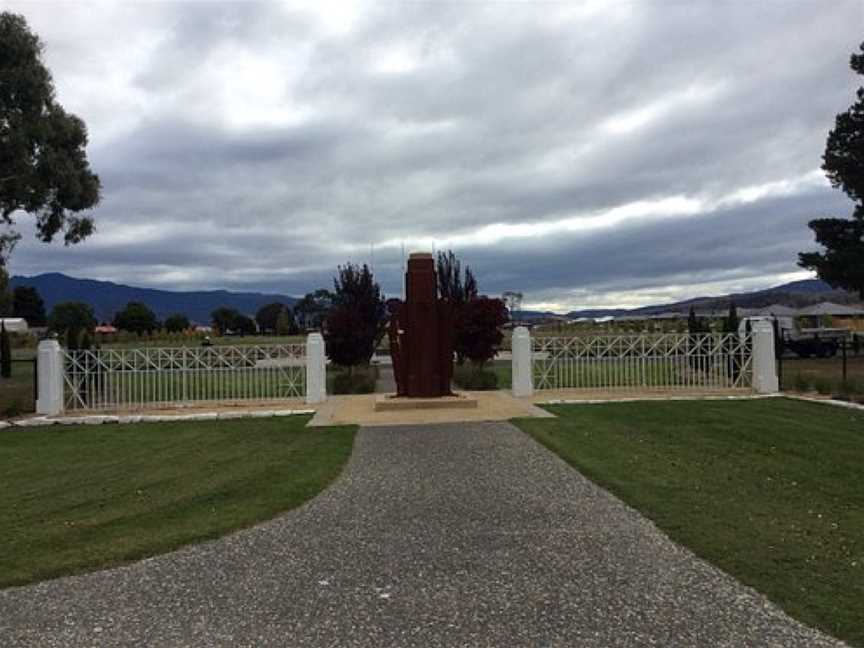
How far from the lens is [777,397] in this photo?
16.5 metres

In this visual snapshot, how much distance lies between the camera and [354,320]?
21.7 metres

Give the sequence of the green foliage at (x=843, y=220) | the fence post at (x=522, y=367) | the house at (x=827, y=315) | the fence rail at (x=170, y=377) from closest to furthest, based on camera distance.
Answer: the fence rail at (x=170, y=377)
the fence post at (x=522, y=367)
the green foliage at (x=843, y=220)
the house at (x=827, y=315)

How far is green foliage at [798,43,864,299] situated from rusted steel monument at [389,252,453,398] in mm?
20278

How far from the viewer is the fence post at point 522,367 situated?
55.5ft

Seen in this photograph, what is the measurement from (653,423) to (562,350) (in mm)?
5883

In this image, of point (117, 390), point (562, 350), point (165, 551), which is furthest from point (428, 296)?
point (165, 551)

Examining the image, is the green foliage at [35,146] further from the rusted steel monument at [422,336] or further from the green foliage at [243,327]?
the green foliage at [243,327]

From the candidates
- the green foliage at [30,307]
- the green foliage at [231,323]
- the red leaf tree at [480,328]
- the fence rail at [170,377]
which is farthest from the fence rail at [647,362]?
the green foliage at [30,307]

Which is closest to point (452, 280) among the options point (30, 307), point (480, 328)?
point (480, 328)

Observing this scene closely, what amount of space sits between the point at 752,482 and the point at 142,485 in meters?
5.97

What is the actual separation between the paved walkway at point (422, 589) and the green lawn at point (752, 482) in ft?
1.00

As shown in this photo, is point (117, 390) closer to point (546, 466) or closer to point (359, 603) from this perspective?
point (546, 466)

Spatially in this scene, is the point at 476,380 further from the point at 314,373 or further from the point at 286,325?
the point at 286,325

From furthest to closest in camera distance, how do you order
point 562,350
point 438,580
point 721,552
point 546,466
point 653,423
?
point 562,350, point 653,423, point 546,466, point 721,552, point 438,580
